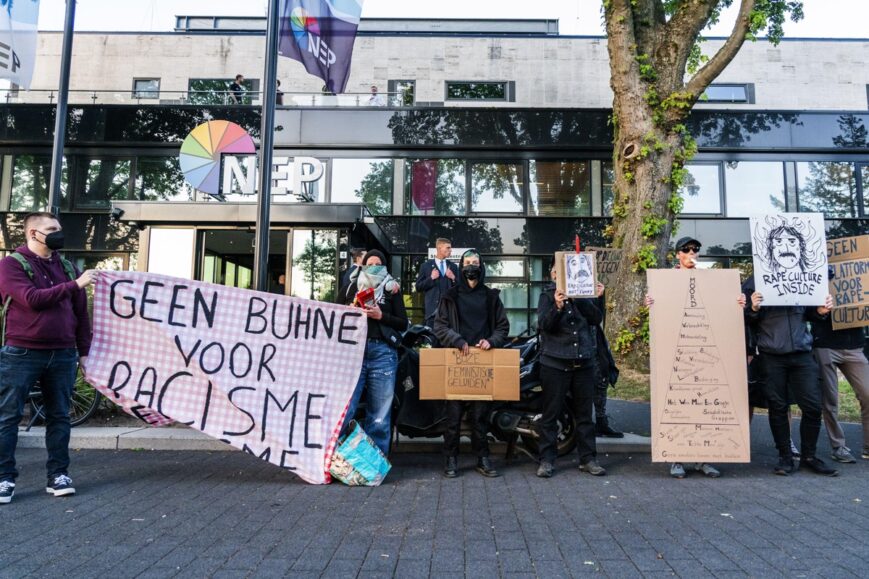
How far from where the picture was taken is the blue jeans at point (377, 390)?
550 centimetres

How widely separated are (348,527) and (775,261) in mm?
4480

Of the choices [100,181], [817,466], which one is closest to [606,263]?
[817,466]

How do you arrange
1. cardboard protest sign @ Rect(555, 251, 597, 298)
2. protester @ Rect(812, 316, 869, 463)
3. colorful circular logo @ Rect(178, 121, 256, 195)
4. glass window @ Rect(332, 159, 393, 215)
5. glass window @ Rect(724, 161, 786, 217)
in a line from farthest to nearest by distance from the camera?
glass window @ Rect(724, 161, 786, 217) < glass window @ Rect(332, 159, 393, 215) < colorful circular logo @ Rect(178, 121, 256, 195) < protester @ Rect(812, 316, 869, 463) < cardboard protest sign @ Rect(555, 251, 597, 298)

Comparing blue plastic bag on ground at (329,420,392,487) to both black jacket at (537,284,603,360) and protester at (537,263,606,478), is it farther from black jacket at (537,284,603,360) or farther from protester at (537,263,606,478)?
black jacket at (537,284,603,360)

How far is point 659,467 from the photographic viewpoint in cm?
594

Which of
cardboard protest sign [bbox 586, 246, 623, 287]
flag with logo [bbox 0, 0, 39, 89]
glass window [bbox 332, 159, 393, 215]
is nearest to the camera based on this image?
cardboard protest sign [bbox 586, 246, 623, 287]

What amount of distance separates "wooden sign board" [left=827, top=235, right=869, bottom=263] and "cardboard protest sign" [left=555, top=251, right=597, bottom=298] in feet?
9.57

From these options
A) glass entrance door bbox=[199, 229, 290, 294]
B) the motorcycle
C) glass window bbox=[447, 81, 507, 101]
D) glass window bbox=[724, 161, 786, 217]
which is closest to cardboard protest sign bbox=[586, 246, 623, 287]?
the motorcycle

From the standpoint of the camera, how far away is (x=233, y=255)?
17.3m

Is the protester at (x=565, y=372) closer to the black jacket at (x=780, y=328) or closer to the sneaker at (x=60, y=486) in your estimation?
the black jacket at (x=780, y=328)

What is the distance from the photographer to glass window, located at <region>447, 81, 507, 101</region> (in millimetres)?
21922

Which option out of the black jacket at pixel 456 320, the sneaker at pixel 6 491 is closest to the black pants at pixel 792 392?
the black jacket at pixel 456 320

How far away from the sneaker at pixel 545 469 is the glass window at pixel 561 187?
14.0 metres

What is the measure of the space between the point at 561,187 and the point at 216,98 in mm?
11633
